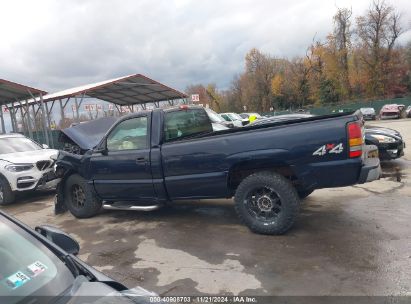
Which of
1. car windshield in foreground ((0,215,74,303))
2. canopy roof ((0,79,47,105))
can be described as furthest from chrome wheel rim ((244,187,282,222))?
canopy roof ((0,79,47,105))

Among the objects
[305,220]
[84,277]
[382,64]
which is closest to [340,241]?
[305,220]

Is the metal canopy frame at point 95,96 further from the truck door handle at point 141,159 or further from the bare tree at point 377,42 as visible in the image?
the bare tree at point 377,42

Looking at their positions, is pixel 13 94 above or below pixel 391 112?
above

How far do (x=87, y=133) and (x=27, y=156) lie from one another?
8.01ft

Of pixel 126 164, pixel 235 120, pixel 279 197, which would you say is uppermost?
pixel 235 120

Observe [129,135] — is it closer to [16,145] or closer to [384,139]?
[16,145]

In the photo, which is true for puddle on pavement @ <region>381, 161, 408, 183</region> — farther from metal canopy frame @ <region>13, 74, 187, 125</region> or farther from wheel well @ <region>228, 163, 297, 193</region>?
metal canopy frame @ <region>13, 74, 187, 125</region>

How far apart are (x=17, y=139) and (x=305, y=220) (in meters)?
8.14

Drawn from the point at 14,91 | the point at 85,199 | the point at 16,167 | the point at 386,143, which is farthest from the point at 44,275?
the point at 14,91

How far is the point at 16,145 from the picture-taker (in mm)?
9664

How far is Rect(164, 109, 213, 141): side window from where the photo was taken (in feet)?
18.9

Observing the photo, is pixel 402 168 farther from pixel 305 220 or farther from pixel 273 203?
pixel 273 203

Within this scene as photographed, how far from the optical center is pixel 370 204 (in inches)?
244

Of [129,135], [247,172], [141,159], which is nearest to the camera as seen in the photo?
[247,172]
